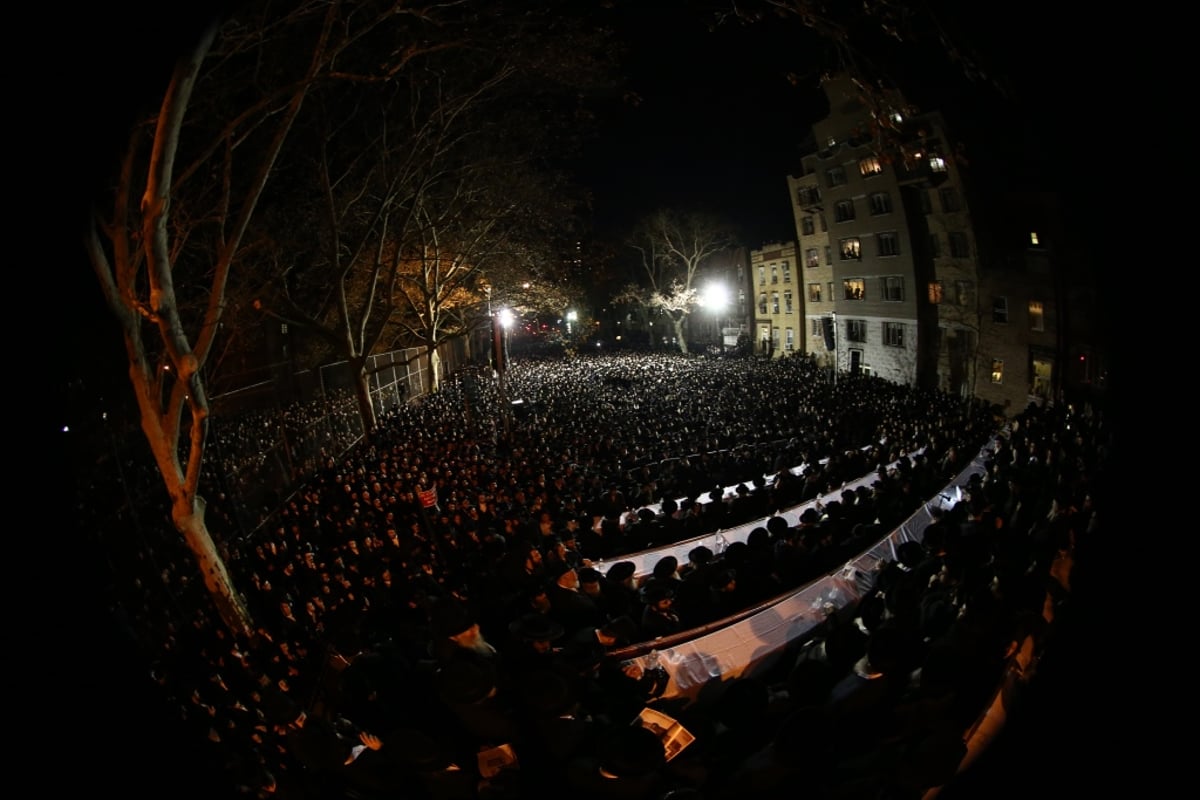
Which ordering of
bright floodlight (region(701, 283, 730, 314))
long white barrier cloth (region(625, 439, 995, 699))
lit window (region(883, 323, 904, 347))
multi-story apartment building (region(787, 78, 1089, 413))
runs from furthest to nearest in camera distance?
1. bright floodlight (region(701, 283, 730, 314))
2. lit window (region(883, 323, 904, 347))
3. multi-story apartment building (region(787, 78, 1089, 413))
4. long white barrier cloth (region(625, 439, 995, 699))

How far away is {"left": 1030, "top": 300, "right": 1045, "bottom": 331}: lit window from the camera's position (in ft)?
55.6

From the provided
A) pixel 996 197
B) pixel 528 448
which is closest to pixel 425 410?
pixel 528 448

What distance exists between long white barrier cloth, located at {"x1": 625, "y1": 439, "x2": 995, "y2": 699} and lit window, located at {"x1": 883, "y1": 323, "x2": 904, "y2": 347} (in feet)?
73.9

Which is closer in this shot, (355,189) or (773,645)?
(773,645)

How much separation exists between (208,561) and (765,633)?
6774 millimetres

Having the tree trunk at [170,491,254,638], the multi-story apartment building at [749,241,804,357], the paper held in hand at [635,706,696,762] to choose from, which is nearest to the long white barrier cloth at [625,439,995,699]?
the paper held in hand at [635,706,696,762]

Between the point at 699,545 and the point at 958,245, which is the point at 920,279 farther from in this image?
the point at 699,545

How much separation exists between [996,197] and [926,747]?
19.9 metres

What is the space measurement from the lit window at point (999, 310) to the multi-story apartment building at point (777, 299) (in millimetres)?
18798

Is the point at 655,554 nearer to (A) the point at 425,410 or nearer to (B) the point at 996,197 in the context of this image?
(A) the point at 425,410

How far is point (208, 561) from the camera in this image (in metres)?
6.73

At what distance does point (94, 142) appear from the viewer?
150 cm

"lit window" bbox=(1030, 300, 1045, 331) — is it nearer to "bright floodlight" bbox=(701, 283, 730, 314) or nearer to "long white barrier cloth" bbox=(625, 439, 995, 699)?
"long white barrier cloth" bbox=(625, 439, 995, 699)

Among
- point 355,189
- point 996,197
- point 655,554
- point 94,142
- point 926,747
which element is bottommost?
point 655,554
